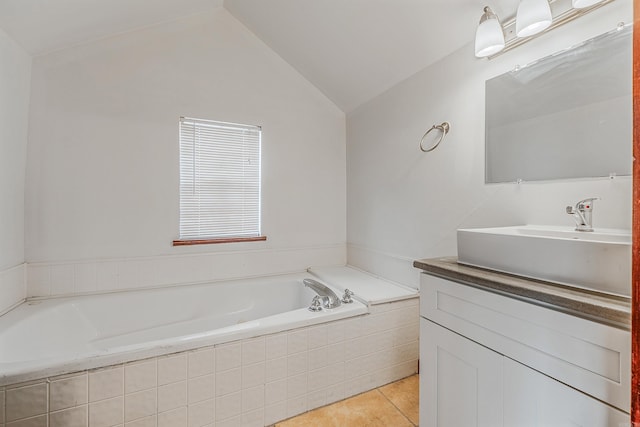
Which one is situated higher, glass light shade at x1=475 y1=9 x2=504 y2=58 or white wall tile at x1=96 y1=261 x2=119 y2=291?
glass light shade at x1=475 y1=9 x2=504 y2=58

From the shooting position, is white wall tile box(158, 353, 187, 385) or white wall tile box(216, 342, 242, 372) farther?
white wall tile box(216, 342, 242, 372)

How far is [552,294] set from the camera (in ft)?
2.68

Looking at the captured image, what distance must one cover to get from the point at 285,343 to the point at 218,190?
1.37 meters

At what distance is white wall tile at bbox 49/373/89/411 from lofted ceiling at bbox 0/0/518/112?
1786 millimetres

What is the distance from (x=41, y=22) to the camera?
63.9 inches

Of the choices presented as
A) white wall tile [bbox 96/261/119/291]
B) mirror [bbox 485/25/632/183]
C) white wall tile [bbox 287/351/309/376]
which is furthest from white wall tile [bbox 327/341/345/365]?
white wall tile [bbox 96/261/119/291]

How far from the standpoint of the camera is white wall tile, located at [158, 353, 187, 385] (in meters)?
1.37

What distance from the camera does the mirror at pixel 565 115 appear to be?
1.08m

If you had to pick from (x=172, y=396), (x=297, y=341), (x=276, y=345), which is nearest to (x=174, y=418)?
(x=172, y=396)

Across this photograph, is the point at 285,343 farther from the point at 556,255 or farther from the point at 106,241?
the point at 106,241

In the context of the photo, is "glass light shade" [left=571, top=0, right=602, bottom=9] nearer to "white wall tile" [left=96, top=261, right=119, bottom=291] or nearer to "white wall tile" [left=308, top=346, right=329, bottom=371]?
"white wall tile" [left=308, top=346, right=329, bottom=371]

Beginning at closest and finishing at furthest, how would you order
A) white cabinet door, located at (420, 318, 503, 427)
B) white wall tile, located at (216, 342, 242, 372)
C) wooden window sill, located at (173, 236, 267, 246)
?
white cabinet door, located at (420, 318, 503, 427)
white wall tile, located at (216, 342, 242, 372)
wooden window sill, located at (173, 236, 267, 246)

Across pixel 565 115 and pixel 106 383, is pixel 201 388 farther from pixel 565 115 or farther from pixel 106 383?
pixel 565 115

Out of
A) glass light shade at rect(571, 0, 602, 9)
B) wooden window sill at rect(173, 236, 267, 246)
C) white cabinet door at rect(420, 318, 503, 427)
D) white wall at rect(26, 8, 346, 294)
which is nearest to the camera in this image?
white cabinet door at rect(420, 318, 503, 427)
